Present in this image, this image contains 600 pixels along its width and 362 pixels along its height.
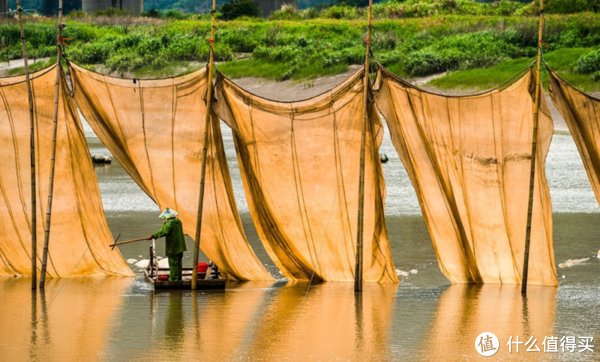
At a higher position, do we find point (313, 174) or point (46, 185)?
point (313, 174)

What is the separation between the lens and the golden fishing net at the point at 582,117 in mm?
23422

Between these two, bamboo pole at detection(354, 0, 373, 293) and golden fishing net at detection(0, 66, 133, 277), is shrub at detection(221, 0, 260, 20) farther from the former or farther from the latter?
bamboo pole at detection(354, 0, 373, 293)

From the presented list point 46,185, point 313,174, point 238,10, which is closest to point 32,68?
Answer: point 238,10

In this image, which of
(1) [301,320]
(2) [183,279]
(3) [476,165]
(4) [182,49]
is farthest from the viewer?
(4) [182,49]

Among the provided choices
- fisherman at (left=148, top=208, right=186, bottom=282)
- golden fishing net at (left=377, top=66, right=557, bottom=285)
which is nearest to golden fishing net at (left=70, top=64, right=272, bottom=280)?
fisherman at (left=148, top=208, right=186, bottom=282)

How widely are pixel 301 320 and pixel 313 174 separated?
3648 millimetres

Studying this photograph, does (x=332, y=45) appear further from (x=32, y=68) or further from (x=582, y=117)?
(x=582, y=117)

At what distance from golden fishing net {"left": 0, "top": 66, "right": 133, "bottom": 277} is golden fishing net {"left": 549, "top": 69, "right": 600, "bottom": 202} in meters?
7.75

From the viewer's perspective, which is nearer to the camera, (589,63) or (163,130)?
(163,130)

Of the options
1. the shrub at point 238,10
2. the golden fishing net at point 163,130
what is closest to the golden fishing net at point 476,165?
the golden fishing net at point 163,130

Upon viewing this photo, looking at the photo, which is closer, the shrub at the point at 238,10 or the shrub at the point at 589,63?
the shrub at the point at 589,63

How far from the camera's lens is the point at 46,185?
23.9 meters

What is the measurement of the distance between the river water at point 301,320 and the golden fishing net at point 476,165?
0.77 metres

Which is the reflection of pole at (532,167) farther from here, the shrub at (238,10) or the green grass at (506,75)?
the shrub at (238,10)
